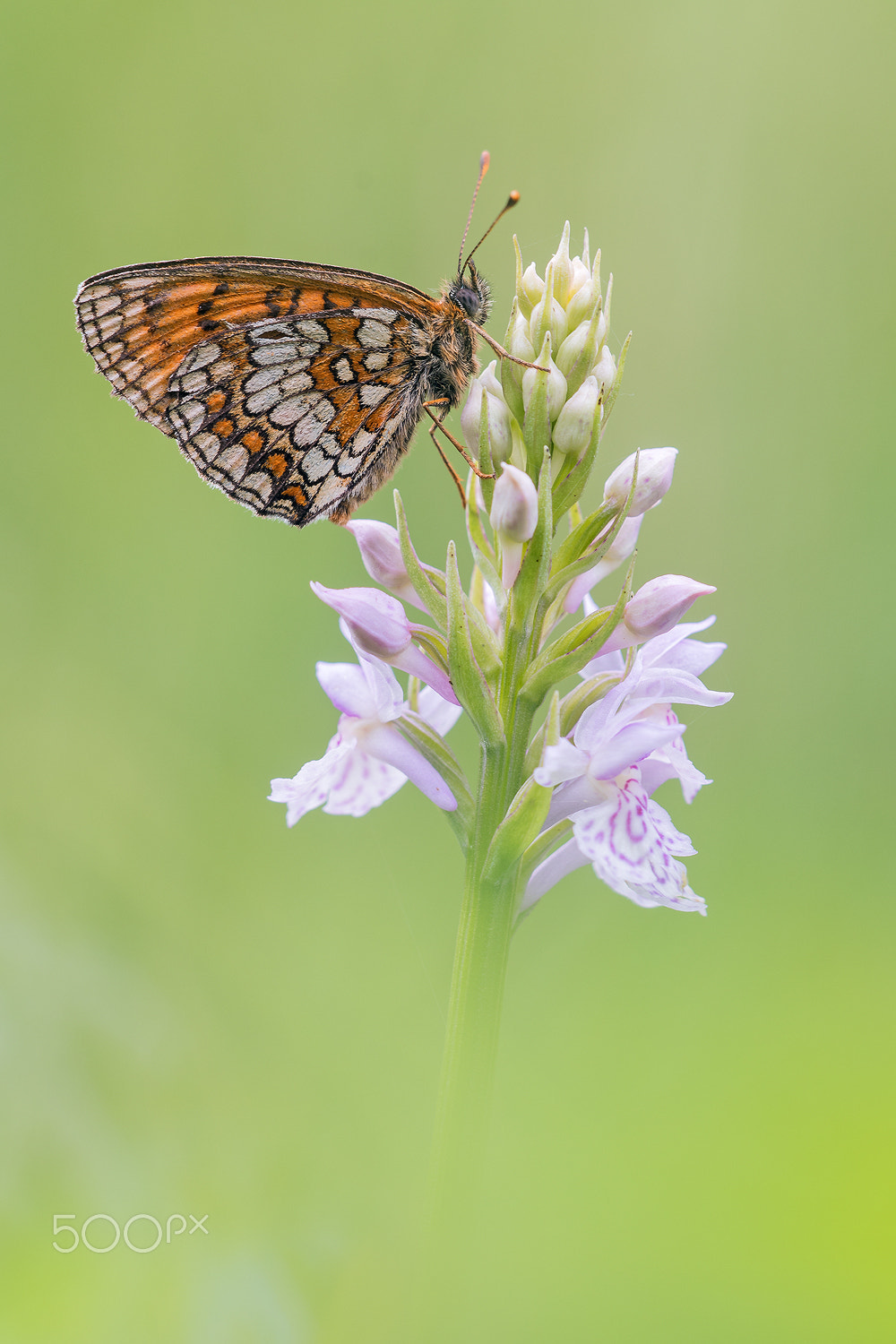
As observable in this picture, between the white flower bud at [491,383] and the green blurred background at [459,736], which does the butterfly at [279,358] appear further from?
the green blurred background at [459,736]

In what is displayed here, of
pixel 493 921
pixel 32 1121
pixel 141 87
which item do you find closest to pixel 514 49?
pixel 141 87

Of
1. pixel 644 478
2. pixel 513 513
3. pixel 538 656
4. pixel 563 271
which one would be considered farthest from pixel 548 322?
pixel 538 656

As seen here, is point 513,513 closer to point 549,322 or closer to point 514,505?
point 514,505

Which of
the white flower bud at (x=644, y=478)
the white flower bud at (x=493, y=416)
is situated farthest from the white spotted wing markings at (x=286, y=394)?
the white flower bud at (x=644, y=478)

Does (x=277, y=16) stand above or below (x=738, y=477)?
above

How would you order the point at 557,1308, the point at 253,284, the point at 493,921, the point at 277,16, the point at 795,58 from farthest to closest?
1. the point at 277,16
2. the point at 795,58
3. the point at 253,284
4. the point at 493,921
5. the point at 557,1308

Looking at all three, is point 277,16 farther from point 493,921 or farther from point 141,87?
point 493,921
